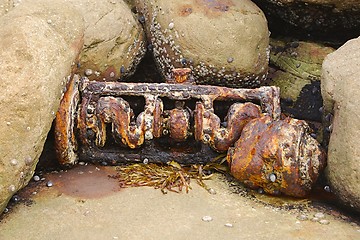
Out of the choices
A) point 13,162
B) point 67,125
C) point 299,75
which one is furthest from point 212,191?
point 299,75

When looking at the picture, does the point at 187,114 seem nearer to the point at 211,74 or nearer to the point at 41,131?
the point at 211,74

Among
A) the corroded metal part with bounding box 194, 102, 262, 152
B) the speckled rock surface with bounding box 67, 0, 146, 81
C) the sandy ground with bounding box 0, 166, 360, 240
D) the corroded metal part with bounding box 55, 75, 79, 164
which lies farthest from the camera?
the speckled rock surface with bounding box 67, 0, 146, 81

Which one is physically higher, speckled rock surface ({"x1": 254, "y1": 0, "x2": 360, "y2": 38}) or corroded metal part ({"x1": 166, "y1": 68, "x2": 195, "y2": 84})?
speckled rock surface ({"x1": 254, "y1": 0, "x2": 360, "y2": 38})

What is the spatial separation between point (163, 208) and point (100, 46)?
142 centimetres

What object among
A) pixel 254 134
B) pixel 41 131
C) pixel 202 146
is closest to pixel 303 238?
pixel 254 134

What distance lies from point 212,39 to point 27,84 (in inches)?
59.9

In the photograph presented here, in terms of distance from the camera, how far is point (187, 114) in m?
3.37

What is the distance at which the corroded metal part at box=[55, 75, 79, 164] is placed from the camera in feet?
10.5

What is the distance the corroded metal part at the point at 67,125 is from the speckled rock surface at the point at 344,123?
1.53 m

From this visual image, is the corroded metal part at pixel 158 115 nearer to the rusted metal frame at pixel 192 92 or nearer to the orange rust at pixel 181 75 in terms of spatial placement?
the rusted metal frame at pixel 192 92

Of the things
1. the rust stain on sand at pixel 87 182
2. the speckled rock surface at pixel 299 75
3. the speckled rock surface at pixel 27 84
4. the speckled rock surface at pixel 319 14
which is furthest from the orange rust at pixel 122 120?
the speckled rock surface at pixel 319 14

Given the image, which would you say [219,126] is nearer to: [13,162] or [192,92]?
[192,92]

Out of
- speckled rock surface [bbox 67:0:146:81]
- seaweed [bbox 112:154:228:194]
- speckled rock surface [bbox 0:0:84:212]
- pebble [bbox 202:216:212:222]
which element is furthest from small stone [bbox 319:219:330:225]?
speckled rock surface [bbox 67:0:146:81]

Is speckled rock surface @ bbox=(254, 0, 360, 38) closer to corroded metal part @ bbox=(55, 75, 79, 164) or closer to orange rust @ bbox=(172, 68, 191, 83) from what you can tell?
orange rust @ bbox=(172, 68, 191, 83)
